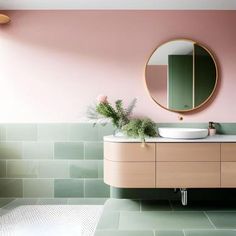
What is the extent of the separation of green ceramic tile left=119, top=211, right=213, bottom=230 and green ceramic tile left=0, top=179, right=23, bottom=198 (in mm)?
1279

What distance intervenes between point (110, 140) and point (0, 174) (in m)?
1.48

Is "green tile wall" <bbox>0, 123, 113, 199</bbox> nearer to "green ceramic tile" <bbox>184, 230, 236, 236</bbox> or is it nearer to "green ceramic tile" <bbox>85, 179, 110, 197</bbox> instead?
"green ceramic tile" <bbox>85, 179, 110, 197</bbox>

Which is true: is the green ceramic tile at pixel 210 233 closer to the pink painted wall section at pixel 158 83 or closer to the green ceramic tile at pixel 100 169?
the green ceramic tile at pixel 100 169

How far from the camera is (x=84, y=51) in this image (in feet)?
10.3

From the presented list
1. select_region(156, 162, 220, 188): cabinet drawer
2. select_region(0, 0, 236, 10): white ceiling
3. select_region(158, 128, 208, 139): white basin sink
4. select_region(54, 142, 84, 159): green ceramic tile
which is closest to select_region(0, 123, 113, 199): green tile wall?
select_region(54, 142, 84, 159): green ceramic tile

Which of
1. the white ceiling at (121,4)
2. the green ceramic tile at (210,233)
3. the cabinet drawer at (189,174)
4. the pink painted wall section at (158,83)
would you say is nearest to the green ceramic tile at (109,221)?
the cabinet drawer at (189,174)

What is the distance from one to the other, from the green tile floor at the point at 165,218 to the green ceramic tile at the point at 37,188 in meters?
0.71

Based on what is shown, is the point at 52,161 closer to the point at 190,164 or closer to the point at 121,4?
the point at 190,164

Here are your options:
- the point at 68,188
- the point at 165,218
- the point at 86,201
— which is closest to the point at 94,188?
the point at 86,201

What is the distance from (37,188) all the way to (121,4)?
2333 millimetres

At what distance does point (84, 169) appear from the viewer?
10.3ft

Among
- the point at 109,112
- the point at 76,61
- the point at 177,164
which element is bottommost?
the point at 177,164

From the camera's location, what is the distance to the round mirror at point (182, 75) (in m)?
3.07

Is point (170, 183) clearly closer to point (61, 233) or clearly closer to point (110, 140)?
point (110, 140)
